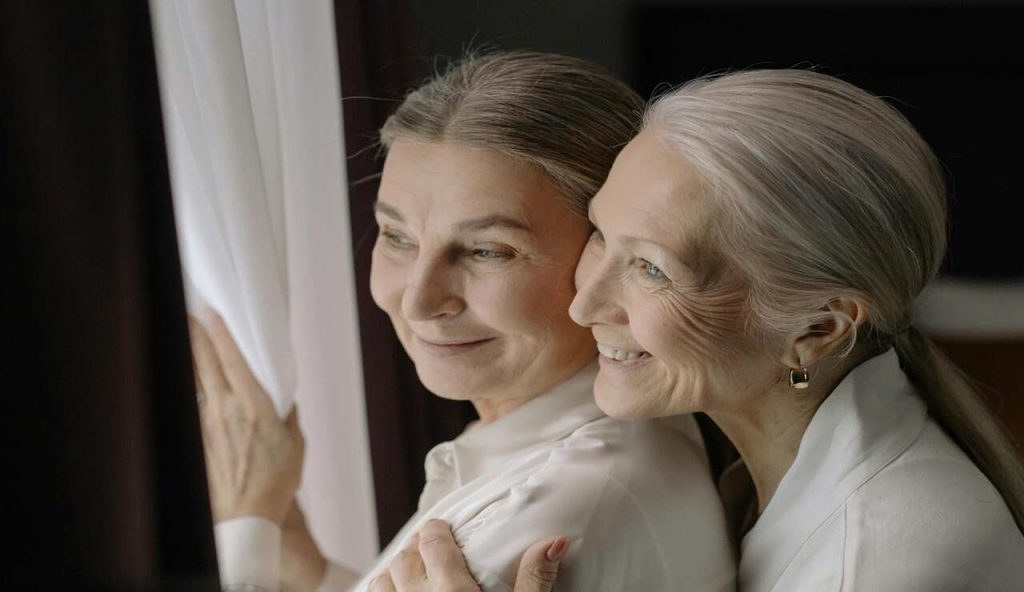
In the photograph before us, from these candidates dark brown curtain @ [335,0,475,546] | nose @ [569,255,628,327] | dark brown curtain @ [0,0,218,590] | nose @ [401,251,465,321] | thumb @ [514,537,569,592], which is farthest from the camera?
dark brown curtain @ [335,0,475,546]

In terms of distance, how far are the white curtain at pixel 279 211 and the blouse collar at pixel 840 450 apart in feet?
2.05

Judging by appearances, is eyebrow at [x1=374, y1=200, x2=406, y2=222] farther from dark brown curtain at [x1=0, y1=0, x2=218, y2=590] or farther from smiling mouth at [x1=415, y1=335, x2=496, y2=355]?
dark brown curtain at [x1=0, y1=0, x2=218, y2=590]

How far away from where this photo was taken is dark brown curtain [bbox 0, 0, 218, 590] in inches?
33.6

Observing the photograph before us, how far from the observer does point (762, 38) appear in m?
1.80

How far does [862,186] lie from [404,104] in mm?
530

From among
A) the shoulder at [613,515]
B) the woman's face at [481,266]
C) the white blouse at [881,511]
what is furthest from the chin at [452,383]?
the white blouse at [881,511]

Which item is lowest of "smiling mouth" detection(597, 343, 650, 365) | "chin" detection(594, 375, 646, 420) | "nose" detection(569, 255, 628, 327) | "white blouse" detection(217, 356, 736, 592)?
"white blouse" detection(217, 356, 736, 592)

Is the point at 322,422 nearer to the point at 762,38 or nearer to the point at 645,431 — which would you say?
the point at 645,431

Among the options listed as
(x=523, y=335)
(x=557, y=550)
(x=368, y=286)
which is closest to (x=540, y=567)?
(x=557, y=550)

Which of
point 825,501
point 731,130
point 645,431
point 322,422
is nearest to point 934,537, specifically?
point 825,501

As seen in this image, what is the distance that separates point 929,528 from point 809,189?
1.10 ft

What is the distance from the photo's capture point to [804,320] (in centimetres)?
110

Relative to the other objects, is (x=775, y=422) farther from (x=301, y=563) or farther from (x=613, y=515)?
Answer: (x=301, y=563)

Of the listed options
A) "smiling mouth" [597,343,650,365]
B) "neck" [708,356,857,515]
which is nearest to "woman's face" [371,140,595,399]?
"smiling mouth" [597,343,650,365]
